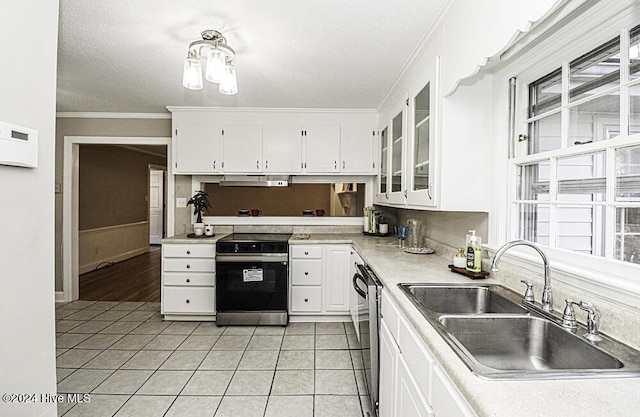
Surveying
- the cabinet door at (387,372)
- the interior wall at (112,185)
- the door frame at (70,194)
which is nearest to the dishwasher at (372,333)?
the cabinet door at (387,372)

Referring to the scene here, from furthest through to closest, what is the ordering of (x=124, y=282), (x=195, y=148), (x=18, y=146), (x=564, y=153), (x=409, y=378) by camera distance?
(x=124, y=282)
(x=195, y=148)
(x=564, y=153)
(x=409, y=378)
(x=18, y=146)

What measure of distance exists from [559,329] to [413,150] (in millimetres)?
1493

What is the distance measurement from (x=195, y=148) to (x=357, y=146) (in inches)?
70.0

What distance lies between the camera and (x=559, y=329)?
46.5 inches

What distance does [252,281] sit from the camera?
3318 mm

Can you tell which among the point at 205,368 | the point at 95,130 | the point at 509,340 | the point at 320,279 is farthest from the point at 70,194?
the point at 509,340

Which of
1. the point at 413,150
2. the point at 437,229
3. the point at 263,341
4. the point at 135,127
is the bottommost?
the point at 263,341

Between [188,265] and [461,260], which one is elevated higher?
[461,260]

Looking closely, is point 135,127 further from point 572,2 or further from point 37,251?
point 572,2

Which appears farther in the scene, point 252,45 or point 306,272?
point 306,272

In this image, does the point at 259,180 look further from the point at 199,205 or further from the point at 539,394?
the point at 539,394

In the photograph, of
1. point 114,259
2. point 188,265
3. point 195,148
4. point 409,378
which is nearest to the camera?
point 409,378

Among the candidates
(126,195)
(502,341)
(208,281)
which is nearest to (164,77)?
(208,281)

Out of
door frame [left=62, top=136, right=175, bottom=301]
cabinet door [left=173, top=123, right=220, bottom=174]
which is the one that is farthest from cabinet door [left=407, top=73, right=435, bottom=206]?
door frame [left=62, top=136, right=175, bottom=301]
